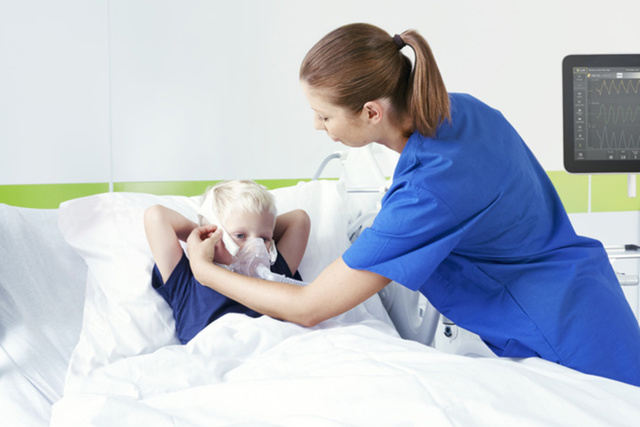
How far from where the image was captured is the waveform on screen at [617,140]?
6.27ft

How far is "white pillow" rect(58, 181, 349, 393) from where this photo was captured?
1449 millimetres

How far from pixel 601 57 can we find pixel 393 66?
1021mm

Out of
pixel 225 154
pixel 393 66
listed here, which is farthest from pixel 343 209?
pixel 225 154

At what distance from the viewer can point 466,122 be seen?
124 cm

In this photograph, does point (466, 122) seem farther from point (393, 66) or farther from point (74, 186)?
point (74, 186)

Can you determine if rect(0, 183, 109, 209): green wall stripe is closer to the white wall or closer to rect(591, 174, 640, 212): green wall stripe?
the white wall

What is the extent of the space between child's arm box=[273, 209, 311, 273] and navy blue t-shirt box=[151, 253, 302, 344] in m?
0.24

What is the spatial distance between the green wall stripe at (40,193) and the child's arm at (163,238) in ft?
4.93

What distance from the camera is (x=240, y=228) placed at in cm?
158

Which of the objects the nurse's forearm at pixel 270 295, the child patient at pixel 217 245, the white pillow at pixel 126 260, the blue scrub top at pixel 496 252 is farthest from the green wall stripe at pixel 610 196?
the nurse's forearm at pixel 270 295

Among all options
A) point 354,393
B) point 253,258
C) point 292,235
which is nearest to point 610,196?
point 292,235

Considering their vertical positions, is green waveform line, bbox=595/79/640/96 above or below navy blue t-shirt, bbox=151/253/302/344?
above

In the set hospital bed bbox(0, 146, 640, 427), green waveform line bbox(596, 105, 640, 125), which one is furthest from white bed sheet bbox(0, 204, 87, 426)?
green waveform line bbox(596, 105, 640, 125)

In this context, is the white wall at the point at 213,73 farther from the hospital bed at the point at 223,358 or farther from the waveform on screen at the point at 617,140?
the waveform on screen at the point at 617,140
